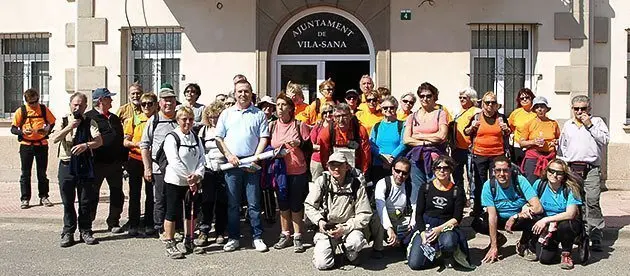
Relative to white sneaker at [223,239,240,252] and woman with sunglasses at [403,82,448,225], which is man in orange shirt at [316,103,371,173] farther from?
white sneaker at [223,239,240,252]

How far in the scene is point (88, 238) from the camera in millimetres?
7680

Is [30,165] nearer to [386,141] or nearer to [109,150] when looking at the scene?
[109,150]

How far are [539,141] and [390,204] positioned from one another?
6.65 ft

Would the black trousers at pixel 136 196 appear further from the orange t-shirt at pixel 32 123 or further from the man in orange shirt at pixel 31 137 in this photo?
the orange t-shirt at pixel 32 123

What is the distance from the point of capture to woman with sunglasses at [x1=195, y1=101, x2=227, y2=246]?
7.50 m

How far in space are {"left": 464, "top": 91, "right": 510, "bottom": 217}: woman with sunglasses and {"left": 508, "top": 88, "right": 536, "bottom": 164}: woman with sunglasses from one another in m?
0.46

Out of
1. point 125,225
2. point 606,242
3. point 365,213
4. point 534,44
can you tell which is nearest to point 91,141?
point 125,225

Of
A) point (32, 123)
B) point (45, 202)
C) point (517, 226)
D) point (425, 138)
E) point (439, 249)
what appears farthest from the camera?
point (45, 202)

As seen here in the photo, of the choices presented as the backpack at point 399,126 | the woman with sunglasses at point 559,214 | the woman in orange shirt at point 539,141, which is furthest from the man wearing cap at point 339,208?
the woman in orange shirt at point 539,141

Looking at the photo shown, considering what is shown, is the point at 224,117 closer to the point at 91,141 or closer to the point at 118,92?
the point at 91,141

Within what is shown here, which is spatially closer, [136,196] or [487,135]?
[487,135]

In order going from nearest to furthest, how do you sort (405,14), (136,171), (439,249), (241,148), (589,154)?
1. (439,249)
2. (241,148)
3. (589,154)
4. (136,171)
5. (405,14)

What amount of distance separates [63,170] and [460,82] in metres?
6.67

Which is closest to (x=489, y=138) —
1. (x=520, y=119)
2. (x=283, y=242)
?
(x=520, y=119)
